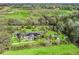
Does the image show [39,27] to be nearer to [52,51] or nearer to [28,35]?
[28,35]

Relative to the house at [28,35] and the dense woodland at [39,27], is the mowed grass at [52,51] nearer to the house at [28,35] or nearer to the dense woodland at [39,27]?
the dense woodland at [39,27]

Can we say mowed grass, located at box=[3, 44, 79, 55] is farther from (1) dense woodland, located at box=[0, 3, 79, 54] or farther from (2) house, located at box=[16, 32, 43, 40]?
(2) house, located at box=[16, 32, 43, 40]

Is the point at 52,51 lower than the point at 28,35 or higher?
lower

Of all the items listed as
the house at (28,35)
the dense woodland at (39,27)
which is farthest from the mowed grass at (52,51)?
the house at (28,35)

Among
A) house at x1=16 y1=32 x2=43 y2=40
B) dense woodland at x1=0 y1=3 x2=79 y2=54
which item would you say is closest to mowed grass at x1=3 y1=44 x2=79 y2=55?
dense woodland at x1=0 y1=3 x2=79 y2=54

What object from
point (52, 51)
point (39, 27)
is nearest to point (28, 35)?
point (39, 27)

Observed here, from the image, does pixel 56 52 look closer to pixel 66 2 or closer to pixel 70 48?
pixel 70 48
